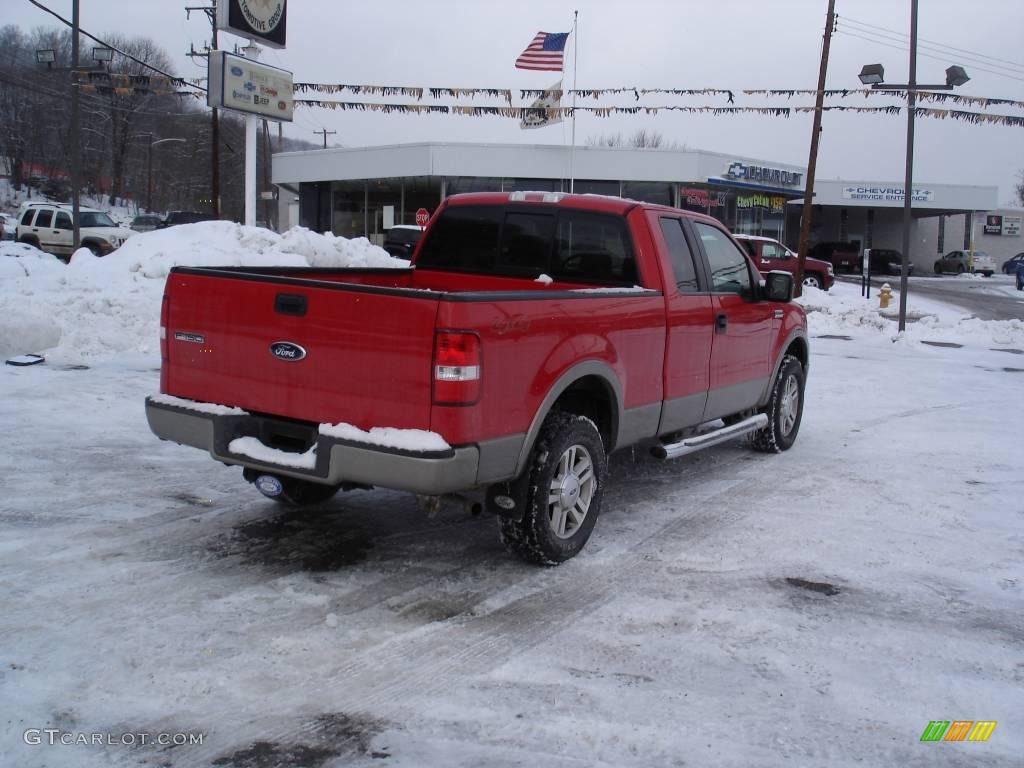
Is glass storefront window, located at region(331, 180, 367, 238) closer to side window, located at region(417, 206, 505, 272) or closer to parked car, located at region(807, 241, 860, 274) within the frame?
parked car, located at region(807, 241, 860, 274)

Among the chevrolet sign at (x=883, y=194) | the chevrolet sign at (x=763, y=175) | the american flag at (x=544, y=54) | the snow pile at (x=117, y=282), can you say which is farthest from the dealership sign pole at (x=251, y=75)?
the chevrolet sign at (x=883, y=194)

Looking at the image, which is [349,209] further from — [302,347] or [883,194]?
[302,347]

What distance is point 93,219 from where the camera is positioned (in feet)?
103

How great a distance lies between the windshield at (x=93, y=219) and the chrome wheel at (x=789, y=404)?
92.7 feet

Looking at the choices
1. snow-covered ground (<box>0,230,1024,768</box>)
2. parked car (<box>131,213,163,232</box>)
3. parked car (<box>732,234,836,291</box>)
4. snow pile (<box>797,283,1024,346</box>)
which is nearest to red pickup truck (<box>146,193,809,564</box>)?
snow-covered ground (<box>0,230,1024,768</box>)

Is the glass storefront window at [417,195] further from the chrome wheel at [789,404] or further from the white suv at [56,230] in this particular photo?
the chrome wheel at [789,404]

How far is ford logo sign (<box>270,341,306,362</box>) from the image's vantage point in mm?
4555

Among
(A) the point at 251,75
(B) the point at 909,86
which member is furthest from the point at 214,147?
(B) the point at 909,86

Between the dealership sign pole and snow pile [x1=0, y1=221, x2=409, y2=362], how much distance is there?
3.58 metres

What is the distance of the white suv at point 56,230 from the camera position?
3044 cm

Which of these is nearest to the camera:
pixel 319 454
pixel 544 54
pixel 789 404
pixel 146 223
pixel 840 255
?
pixel 319 454

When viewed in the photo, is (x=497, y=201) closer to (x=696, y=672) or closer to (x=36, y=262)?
(x=696, y=672)

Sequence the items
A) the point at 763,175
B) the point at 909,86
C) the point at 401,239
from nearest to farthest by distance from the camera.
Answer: the point at 909,86 < the point at 401,239 < the point at 763,175

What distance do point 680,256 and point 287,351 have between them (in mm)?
3007
